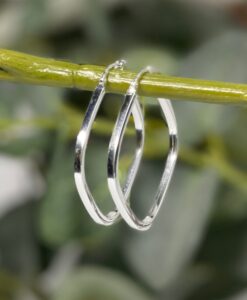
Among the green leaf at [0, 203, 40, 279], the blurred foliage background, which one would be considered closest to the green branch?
the blurred foliage background

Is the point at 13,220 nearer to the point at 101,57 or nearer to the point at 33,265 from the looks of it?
the point at 33,265

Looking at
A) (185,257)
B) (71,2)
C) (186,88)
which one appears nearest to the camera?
(186,88)

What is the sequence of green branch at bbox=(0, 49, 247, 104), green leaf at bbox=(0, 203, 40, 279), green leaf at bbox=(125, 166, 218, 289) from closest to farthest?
green branch at bbox=(0, 49, 247, 104), green leaf at bbox=(125, 166, 218, 289), green leaf at bbox=(0, 203, 40, 279)

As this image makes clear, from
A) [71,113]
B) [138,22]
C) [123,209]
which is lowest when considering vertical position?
Answer: [123,209]

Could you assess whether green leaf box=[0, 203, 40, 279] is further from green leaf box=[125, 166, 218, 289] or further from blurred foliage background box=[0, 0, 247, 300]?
green leaf box=[125, 166, 218, 289]

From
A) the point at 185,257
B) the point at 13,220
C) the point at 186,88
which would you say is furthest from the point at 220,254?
the point at 186,88

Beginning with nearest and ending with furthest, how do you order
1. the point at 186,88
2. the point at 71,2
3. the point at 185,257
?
1. the point at 186,88
2. the point at 185,257
3. the point at 71,2

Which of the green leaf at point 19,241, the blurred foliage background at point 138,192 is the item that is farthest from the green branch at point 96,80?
the green leaf at point 19,241
